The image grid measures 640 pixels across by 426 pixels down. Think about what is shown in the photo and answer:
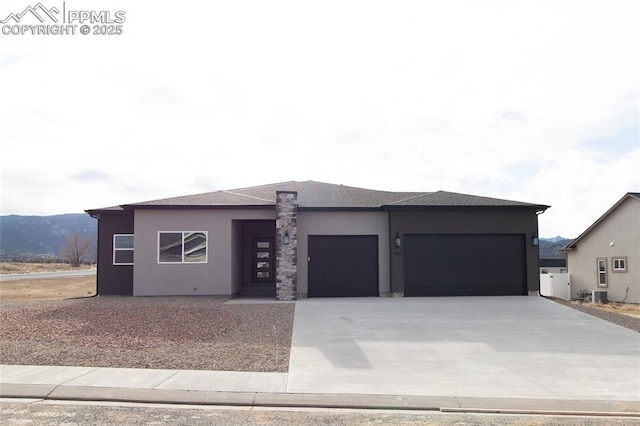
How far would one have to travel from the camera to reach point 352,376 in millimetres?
7926

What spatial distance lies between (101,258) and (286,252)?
716cm

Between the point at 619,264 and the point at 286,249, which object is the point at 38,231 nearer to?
the point at 286,249

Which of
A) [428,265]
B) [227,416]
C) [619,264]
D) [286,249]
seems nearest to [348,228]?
[286,249]

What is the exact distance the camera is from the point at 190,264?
1733 centimetres

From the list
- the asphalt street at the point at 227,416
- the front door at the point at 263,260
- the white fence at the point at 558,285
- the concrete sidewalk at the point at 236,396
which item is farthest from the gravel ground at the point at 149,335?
the white fence at the point at 558,285

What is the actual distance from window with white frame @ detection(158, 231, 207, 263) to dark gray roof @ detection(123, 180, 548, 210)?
99cm

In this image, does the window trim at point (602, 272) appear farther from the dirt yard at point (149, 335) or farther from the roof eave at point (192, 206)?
the dirt yard at point (149, 335)

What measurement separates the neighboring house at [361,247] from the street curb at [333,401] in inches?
406

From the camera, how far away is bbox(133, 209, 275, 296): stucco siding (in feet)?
56.5

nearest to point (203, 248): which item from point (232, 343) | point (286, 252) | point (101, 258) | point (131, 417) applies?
point (286, 252)

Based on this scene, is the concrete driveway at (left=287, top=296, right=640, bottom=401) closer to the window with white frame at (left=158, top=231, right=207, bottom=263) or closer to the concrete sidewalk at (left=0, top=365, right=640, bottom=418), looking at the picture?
the concrete sidewalk at (left=0, top=365, right=640, bottom=418)

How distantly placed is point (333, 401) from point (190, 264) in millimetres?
11568

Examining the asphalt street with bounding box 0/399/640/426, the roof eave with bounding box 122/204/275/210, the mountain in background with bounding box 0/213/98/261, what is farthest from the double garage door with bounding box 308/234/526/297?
the mountain in background with bounding box 0/213/98/261

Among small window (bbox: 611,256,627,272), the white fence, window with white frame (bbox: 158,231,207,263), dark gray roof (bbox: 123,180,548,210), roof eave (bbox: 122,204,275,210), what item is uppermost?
dark gray roof (bbox: 123,180,548,210)
